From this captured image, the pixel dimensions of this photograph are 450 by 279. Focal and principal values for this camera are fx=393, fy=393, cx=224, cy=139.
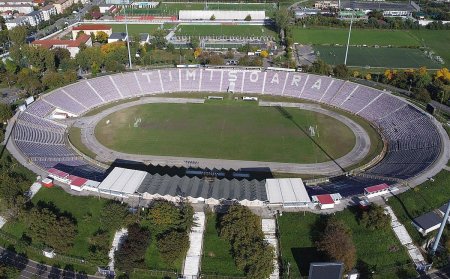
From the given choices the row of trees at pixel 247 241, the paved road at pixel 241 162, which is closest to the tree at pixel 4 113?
the paved road at pixel 241 162

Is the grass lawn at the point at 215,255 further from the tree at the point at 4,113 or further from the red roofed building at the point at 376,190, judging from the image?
the tree at the point at 4,113

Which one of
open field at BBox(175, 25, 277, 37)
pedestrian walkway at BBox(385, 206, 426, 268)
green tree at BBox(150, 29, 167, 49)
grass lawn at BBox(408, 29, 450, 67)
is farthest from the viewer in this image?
open field at BBox(175, 25, 277, 37)

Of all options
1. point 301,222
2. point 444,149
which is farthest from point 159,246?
point 444,149

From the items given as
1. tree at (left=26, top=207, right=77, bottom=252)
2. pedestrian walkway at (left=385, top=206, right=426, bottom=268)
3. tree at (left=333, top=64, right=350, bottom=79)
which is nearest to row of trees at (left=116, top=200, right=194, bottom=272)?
tree at (left=26, top=207, right=77, bottom=252)

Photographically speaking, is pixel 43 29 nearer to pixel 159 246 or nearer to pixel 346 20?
pixel 346 20

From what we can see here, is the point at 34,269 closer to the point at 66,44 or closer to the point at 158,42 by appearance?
the point at 66,44

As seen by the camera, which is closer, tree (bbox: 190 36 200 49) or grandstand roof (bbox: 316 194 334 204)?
grandstand roof (bbox: 316 194 334 204)

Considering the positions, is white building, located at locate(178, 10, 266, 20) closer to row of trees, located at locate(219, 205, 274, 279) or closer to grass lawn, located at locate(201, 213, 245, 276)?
grass lawn, located at locate(201, 213, 245, 276)
